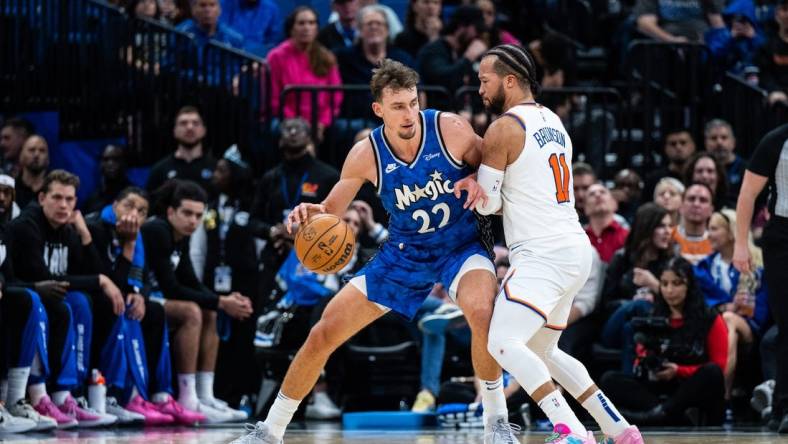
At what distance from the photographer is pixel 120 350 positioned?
34.6ft

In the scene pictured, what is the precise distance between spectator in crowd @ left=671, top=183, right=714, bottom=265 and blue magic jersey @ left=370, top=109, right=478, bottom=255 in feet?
13.8

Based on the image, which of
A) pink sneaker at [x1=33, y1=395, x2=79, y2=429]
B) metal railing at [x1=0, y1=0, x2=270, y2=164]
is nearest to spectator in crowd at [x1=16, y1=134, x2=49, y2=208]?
metal railing at [x1=0, y1=0, x2=270, y2=164]

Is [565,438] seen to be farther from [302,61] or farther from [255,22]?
[255,22]

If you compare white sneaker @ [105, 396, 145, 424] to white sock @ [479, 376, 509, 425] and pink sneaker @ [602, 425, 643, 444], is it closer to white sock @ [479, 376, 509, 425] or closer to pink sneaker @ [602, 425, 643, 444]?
white sock @ [479, 376, 509, 425]

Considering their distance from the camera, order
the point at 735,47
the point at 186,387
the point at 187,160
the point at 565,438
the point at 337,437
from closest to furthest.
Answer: the point at 565,438
the point at 337,437
the point at 186,387
the point at 187,160
the point at 735,47

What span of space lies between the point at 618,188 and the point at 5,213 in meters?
5.24

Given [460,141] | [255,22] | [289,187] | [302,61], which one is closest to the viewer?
[460,141]

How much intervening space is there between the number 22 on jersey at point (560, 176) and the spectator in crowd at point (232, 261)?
517cm

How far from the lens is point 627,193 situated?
40.7 feet

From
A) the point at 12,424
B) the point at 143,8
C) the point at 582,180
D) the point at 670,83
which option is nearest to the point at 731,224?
the point at 582,180

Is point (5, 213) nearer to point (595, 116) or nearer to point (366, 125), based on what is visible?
point (366, 125)

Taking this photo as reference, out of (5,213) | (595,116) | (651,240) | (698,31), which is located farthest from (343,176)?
(698,31)

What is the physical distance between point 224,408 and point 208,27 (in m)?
4.02

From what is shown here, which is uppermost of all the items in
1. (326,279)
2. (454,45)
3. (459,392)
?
(454,45)
